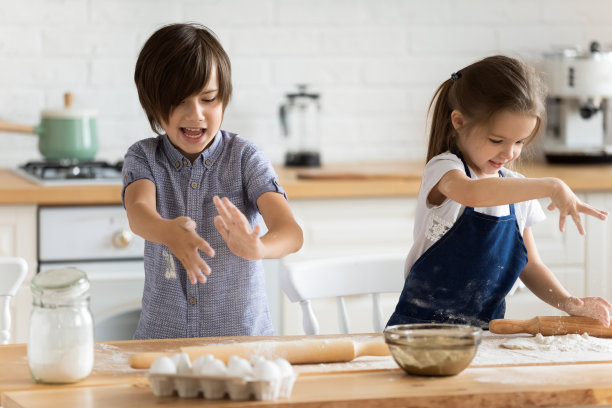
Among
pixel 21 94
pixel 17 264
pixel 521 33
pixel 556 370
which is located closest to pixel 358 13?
pixel 521 33

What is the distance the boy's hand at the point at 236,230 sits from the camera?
1282 millimetres

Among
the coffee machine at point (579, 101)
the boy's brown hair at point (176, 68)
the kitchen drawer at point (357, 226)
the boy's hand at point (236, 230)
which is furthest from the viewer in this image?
the coffee machine at point (579, 101)

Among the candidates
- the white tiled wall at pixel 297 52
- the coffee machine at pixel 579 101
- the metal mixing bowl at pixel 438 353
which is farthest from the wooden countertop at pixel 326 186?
the metal mixing bowl at pixel 438 353

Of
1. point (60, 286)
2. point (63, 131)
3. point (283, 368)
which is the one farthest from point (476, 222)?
point (63, 131)

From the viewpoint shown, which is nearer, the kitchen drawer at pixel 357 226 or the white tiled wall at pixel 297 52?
the kitchen drawer at pixel 357 226

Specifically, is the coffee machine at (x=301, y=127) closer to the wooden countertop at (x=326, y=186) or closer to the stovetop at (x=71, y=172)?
the wooden countertop at (x=326, y=186)

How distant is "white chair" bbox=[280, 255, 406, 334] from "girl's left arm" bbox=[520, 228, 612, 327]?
9.6 inches

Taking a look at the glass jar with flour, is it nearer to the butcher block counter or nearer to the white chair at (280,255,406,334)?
the butcher block counter

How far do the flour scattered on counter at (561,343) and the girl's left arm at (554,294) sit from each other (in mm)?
74

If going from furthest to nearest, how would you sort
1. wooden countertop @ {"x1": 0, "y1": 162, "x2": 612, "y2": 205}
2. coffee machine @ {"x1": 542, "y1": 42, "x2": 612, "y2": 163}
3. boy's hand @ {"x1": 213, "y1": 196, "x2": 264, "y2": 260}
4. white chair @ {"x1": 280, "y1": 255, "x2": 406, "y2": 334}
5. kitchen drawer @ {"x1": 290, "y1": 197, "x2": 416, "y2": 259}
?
coffee machine @ {"x1": 542, "y1": 42, "x2": 612, "y2": 163} < kitchen drawer @ {"x1": 290, "y1": 197, "x2": 416, "y2": 259} < wooden countertop @ {"x1": 0, "y1": 162, "x2": 612, "y2": 205} < white chair @ {"x1": 280, "y1": 255, "x2": 406, "y2": 334} < boy's hand @ {"x1": 213, "y1": 196, "x2": 264, "y2": 260}

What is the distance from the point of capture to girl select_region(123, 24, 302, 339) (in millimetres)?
1557

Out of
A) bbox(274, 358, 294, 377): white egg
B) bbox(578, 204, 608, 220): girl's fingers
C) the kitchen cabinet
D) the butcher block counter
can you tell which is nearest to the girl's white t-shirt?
bbox(578, 204, 608, 220): girl's fingers

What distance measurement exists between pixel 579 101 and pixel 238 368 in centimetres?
225

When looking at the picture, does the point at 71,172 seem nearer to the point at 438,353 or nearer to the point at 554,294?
the point at 554,294
